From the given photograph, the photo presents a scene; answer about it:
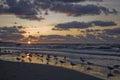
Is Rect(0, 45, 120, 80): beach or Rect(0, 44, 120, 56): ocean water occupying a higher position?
Rect(0, 45, 120, 80): beach

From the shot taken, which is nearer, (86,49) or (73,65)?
(73,65)

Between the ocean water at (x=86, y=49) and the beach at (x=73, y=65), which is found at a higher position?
the beach at (x=73, y=65)

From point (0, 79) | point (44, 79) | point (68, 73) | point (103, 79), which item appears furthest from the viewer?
point (68, 73)

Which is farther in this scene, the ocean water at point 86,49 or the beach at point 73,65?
the ocean water at point 86,49

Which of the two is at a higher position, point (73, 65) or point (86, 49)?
point (73, 65)

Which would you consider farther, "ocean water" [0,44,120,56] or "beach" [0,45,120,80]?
"ocean water" [0,44,120,56]

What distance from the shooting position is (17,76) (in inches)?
959

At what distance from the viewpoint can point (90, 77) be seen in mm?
26875

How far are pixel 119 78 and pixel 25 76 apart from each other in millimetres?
7415

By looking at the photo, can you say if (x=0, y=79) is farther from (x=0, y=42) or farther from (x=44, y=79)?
(x=0, y=42)

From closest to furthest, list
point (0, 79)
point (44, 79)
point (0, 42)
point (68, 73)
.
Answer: point (0, 79) → point (44, 79) → point (68, 73) → point (0, 42)

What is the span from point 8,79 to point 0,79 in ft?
2.22

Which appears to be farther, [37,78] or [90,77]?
[90,77]

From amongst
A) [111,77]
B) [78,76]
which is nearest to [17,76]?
[78,76]
